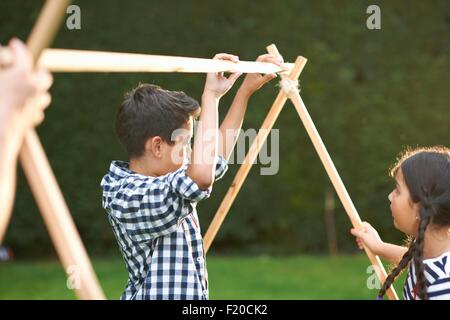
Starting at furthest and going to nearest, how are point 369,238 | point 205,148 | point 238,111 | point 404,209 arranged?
1. point 238,111
2. point 369,238
3. point 404,209
4. point 205,148

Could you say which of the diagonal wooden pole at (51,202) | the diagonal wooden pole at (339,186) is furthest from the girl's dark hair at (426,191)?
the diagonal wooden pole at (51,202)

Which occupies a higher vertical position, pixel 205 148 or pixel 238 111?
pixel 238 111

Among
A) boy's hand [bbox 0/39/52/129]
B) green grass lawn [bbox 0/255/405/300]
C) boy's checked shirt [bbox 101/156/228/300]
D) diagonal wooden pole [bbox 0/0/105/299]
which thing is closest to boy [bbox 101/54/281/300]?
boy's checked shirt [bbox 101/156/228/300]

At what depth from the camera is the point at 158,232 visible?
2.38 metres

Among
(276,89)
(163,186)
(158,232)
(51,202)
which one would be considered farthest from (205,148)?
(276,89)

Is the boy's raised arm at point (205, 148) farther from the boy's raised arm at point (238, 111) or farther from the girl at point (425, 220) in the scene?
the girl at point (425, 220)

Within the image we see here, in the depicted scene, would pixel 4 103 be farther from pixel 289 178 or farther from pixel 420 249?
pixel 289 178

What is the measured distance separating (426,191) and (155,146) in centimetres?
98

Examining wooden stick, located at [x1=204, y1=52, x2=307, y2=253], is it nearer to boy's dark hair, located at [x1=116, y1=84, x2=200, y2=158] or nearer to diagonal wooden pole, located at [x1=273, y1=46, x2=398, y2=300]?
diagonal wooden pole, located at [x1=273, y1=46, x2=398, y2=300]

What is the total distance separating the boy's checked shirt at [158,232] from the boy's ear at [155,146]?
0.10 metres

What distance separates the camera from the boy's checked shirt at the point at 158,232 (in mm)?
2314

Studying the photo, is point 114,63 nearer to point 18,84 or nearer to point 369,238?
point 18,84

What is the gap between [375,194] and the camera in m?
6.71
